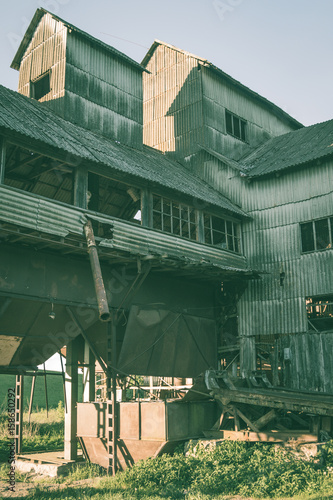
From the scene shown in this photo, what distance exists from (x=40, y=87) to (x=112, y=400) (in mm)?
14869

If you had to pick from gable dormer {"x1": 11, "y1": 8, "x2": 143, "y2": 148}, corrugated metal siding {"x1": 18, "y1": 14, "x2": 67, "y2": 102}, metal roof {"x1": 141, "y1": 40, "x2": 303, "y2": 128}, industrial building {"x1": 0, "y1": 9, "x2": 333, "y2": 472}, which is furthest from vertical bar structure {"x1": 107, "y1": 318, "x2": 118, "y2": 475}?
metal roof {"x1": 141, "y1": 40, "x2": 303, "y2": 128}

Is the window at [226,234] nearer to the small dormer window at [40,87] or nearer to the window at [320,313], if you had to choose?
the window at [320,313]

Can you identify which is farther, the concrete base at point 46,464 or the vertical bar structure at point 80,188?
the vertical bar structure at point 80,188

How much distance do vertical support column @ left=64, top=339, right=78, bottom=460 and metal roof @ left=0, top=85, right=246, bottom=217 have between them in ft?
22.0

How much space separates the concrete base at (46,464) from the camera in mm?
14938

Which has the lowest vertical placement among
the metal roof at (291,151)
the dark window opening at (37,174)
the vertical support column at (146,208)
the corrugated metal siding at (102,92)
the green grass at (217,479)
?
the green grass at (217,479)

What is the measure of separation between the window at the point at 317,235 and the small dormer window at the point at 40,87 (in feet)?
41.6

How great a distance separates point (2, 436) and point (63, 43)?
17.3 meters

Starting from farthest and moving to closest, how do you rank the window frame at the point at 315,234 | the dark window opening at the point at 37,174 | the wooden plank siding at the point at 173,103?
the wooden plank siding at the point at 173,103 < the window frame at the point at 315,234 < the dark window opening at the point at 37,174

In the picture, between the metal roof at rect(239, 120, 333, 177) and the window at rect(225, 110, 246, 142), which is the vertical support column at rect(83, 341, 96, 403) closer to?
the metal roof at rect(239, 120, 333, 177)

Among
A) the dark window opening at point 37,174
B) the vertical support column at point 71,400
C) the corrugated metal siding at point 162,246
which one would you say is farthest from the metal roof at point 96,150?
the vertical support column at point 71,400

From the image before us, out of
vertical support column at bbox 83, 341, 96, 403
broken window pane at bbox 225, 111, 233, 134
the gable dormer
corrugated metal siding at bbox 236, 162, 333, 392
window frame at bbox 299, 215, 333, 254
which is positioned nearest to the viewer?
corrugated metal siding at bbox 236, 162, 333, 392

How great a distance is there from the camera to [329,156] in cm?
1917

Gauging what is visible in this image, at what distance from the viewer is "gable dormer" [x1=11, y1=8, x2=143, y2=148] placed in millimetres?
21094
